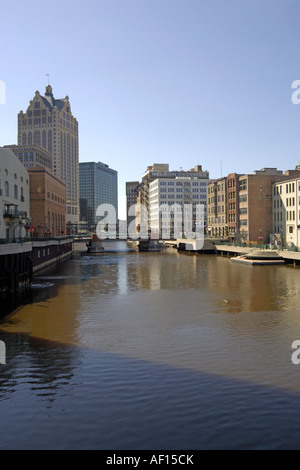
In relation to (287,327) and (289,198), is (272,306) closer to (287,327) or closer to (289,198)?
(287,327)

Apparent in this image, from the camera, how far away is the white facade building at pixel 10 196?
6481 cm

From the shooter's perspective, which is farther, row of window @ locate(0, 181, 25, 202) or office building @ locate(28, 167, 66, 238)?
office building @ locate(28, 167, 66, 238)

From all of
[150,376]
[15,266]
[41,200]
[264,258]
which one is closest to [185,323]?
[150,376]

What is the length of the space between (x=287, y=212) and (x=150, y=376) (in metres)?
95.0

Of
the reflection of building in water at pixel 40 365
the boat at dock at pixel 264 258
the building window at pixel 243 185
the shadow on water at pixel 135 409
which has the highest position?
the building window at pixel 243 185

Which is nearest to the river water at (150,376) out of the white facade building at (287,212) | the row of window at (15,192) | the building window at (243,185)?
the row of window at (15,192)

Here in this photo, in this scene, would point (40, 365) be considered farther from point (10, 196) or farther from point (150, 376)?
point (10, 196)

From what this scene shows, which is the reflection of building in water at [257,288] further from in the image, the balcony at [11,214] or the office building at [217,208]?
the office building at [217,208]

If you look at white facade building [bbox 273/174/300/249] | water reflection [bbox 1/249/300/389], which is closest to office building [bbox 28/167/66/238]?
water reflection [bbox 1/249/300/389]

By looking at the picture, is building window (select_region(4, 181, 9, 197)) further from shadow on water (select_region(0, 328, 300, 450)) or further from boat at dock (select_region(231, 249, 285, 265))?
shadow on water (select_region(0, 328, 300, 450))

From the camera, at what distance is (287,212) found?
108 m

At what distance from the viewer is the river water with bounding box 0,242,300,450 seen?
14898mm

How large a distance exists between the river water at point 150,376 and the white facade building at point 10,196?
1100 inches

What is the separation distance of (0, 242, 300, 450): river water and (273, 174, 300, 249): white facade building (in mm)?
64631
